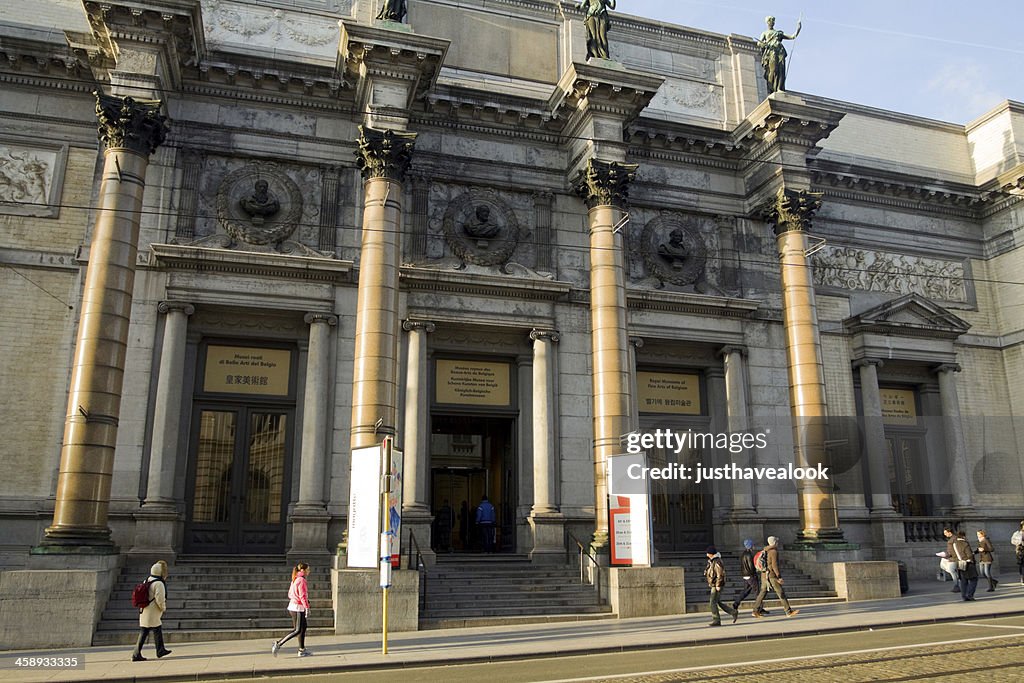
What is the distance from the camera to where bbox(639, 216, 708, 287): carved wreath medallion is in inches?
924

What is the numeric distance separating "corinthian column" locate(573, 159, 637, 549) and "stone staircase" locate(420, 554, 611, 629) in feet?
4.75

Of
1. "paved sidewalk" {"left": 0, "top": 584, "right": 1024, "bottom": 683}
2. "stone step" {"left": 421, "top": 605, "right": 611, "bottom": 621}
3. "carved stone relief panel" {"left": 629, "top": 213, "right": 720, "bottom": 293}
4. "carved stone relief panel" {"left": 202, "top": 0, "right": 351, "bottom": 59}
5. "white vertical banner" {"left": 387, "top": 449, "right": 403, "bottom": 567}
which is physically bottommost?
"paved sidewalk" {"left": 0, "top": 584, "right": 1024, "bottom": 683}

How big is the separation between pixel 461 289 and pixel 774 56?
12.0 metres

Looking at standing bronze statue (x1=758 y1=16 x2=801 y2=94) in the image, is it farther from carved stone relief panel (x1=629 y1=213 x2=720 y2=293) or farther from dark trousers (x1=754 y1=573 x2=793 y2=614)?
dark trousers (x1=754 y1=573 x2=793 y2=614)

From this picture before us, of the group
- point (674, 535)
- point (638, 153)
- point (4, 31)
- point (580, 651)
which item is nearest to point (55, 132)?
point (4, 31)

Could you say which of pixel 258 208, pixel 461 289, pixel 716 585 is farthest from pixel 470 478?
pixel 716 585

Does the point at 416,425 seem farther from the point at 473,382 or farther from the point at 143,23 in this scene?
the point at 143,23

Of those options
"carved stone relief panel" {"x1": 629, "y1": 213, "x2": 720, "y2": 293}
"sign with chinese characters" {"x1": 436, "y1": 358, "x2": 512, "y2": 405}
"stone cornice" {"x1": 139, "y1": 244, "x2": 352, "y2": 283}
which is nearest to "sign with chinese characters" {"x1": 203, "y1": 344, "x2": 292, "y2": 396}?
"stone cornice" {"x1": 139, "y1": 244, "x2": 352, "y2": 283}

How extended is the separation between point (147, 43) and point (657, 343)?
15167 millimetres

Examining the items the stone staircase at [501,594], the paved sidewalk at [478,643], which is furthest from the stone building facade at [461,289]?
the paved sidewalk at [478,643]

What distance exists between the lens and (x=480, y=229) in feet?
71.9

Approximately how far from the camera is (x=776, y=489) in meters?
22.8

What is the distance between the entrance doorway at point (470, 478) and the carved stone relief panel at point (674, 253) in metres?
5.97

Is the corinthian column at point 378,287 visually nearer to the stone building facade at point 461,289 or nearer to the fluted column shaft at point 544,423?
the stone building facade at point 461,289
